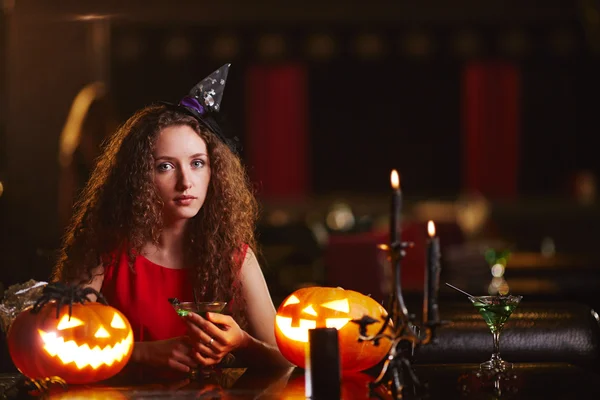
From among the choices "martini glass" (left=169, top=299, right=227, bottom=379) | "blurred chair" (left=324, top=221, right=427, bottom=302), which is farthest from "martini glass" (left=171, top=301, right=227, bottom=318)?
"blurred chair" (left=324, top=221, right=427, bottom=302)

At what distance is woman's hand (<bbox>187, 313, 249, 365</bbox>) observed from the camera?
185cm

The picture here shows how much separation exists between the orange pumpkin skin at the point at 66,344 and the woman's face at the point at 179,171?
414mm

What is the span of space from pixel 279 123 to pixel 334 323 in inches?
404

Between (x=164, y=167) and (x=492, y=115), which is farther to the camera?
(x=492, y=115)

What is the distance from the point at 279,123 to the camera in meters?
12.1

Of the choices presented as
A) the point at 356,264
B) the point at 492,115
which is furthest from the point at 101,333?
the point at 492,115

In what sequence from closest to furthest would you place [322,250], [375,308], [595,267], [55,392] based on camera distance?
[55,392]
[375,308]
[595,267]
[322,250]

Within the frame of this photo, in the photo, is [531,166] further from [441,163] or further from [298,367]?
[298,367]

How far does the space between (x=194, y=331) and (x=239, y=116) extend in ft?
34.7

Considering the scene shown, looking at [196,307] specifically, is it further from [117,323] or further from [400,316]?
[400,316]

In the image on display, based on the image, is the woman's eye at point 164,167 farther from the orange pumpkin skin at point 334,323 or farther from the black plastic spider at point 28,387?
the black plastic spider at point 28,387

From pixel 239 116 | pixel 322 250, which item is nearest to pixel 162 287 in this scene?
pixel 322 250

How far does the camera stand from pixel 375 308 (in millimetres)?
1937

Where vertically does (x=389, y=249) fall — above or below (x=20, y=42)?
below
